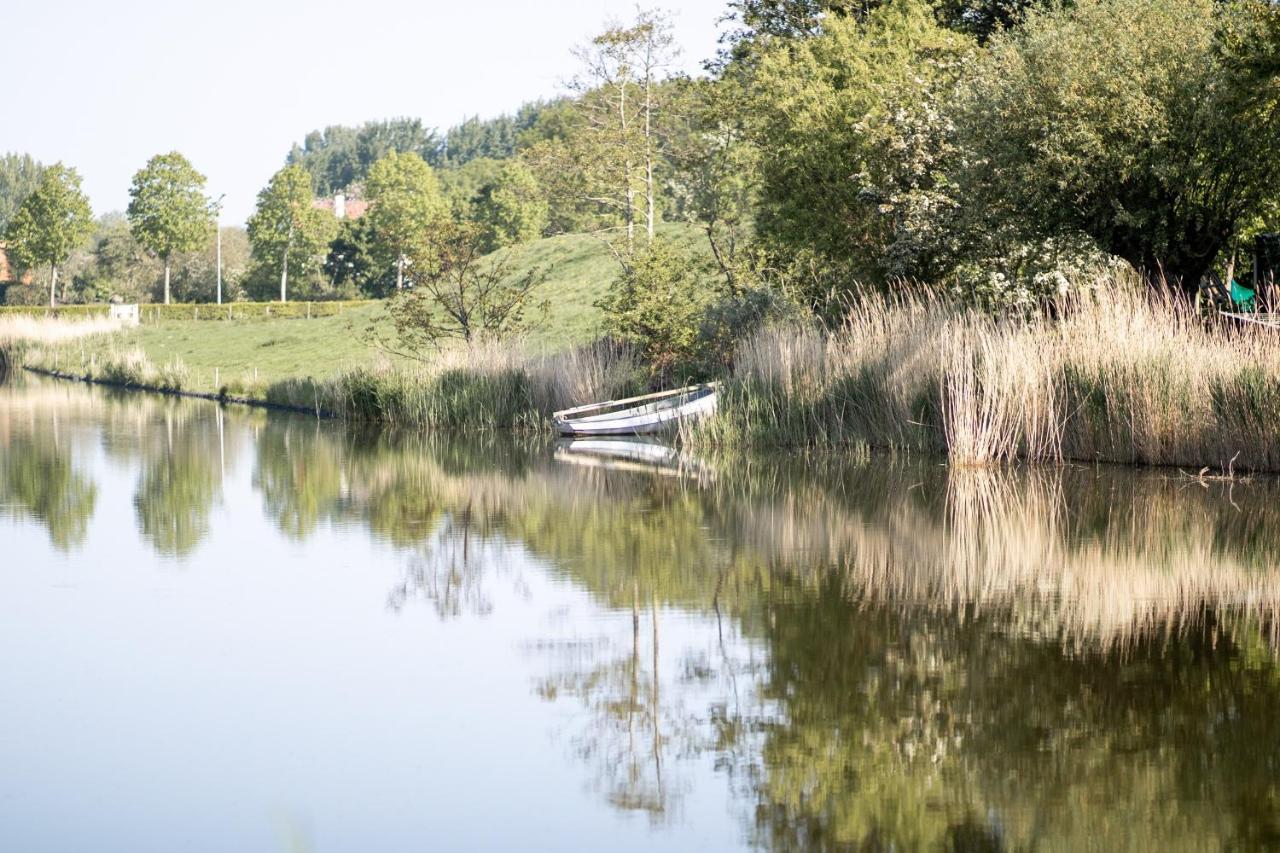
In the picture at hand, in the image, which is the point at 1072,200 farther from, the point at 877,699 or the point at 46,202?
the point at 46,202

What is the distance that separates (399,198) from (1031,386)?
6776 cm

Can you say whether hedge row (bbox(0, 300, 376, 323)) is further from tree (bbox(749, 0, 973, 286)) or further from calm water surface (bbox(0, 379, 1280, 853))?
calm water surface (bbox(0, 379, 1280, 853))

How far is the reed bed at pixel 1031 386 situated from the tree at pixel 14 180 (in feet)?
560

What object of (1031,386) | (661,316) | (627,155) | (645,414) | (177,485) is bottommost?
(177,485)

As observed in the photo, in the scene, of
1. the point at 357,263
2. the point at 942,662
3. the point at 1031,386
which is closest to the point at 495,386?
the point at 1031,386

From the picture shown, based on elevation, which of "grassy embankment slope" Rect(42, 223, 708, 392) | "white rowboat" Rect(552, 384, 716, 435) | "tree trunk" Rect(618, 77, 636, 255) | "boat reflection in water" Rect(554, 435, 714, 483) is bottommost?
"boat reflection in water" Rect(554, 435, 714, 483)

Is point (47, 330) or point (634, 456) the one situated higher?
point (47, 330)

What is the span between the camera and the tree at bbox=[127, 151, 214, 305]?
79.2 metres

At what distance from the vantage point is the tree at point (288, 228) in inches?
3196

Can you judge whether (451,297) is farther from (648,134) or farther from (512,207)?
(512,207)

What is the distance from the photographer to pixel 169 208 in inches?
3120

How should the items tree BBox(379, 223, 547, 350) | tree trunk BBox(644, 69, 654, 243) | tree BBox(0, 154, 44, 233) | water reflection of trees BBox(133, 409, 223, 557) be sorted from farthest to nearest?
1. tree BBox(0, 154, 44, 233)
2. tree trunk BBox(644, 69, 654, 243)
3. tree BBox(379, 223, 547, 350)
4. water reflection of trees BBox(133, 409, 223, 557)

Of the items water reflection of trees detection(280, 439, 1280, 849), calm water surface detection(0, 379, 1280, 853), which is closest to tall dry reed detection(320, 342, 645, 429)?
calm water surface detection(0, 379, 1280, 853)

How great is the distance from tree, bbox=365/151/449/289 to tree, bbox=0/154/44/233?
102 meters
